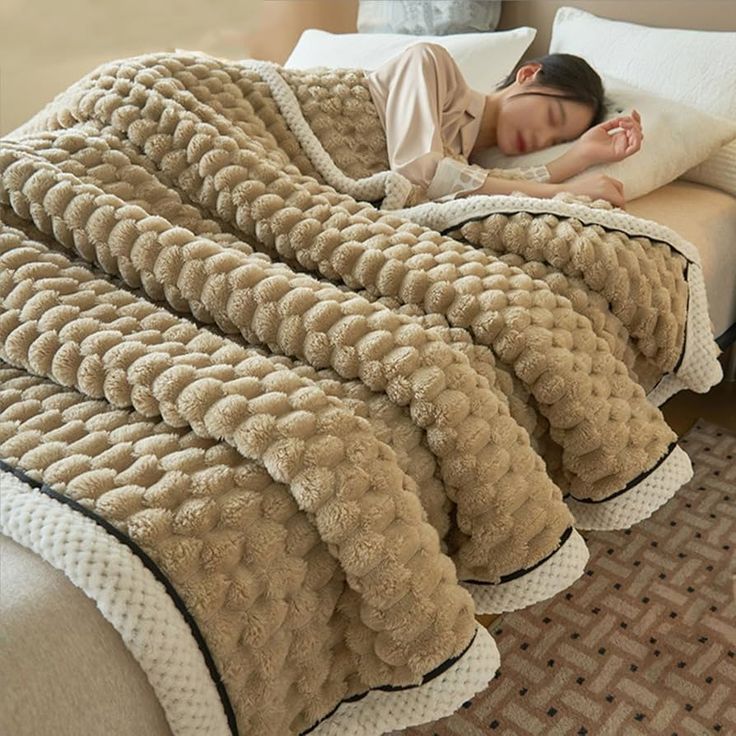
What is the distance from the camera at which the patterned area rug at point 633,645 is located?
1.16 metres

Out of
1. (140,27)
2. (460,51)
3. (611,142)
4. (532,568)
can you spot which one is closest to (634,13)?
(460,51)

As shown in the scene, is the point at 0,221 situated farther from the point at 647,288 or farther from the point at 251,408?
the point at 647,288

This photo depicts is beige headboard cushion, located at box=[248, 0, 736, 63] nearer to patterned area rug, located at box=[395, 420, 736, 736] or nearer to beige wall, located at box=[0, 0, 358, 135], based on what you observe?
beige wall, located at box=[0, 0, 358, 135]

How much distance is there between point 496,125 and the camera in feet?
5.51

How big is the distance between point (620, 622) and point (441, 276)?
67 cm

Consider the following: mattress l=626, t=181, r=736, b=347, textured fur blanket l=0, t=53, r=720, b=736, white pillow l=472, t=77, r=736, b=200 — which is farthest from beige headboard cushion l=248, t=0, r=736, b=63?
textured fur blanket l=0, t=53, r=720, b=736

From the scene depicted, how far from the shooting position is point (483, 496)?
2.80 feet

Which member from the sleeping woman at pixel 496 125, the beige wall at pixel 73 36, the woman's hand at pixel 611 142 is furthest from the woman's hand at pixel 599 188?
the beige wall at pixel 73 36

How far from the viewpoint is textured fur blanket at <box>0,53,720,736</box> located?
26.7 inches

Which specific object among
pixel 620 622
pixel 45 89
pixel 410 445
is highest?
pixel 410 445

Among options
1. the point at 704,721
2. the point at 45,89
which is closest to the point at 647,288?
the point at 704,721

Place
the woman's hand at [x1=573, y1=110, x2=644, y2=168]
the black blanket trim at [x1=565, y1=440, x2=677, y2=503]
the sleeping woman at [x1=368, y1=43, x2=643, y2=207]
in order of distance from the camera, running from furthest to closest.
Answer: the woman's hand at [x1=573, y1=110, x2=644, y2=168]
the sleeping woman at [x1=368, y1=43, x2=643, y2=207]
the black blanket trim at [x1=565, y1=440, x2=677, y2=503]

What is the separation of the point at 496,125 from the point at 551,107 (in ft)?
0.37

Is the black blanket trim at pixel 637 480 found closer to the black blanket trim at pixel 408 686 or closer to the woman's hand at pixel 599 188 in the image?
the black blanket trim at pixel 408 686
